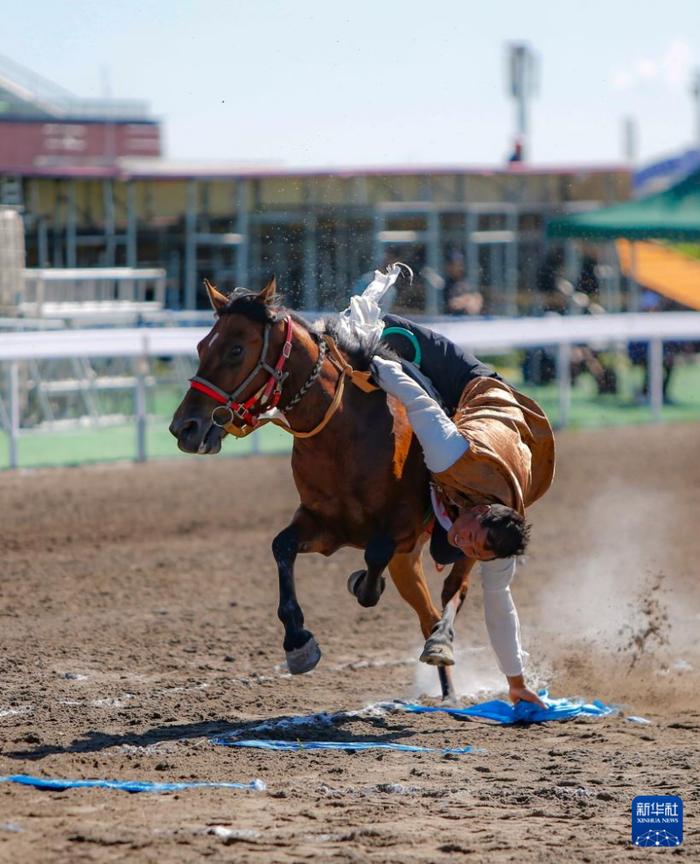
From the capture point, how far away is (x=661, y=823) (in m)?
4.65

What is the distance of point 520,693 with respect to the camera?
21.9 ft

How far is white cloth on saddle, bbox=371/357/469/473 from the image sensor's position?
20.5 feet

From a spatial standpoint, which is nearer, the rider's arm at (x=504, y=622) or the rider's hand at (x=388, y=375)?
the rider's hand at (x=388, y=375)

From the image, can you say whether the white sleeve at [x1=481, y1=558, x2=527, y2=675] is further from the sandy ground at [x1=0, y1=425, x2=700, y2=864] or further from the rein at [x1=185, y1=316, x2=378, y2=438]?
the rein at [x1=185, y1=316, x2=378, y2=438]

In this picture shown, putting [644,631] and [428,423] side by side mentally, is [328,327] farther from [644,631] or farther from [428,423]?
[644,631]

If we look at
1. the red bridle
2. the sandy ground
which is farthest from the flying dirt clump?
the red bridle

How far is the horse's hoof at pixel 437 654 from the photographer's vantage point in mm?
6379

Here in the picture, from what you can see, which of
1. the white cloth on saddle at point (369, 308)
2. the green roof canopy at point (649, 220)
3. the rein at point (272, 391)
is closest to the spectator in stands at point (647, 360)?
the green roof canopy at point (649, 220)

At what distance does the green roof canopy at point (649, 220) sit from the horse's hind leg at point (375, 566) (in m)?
13.8

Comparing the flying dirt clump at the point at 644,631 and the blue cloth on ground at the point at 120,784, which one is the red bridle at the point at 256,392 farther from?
the flying dirt clump at the point at 644,631

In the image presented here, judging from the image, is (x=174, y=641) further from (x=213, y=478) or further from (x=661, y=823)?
(x=213, y=478)

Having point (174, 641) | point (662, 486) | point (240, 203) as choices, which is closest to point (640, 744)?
point (174, 641)

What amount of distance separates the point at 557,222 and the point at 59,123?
1066 cm

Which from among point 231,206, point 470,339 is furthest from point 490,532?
point 231,206
